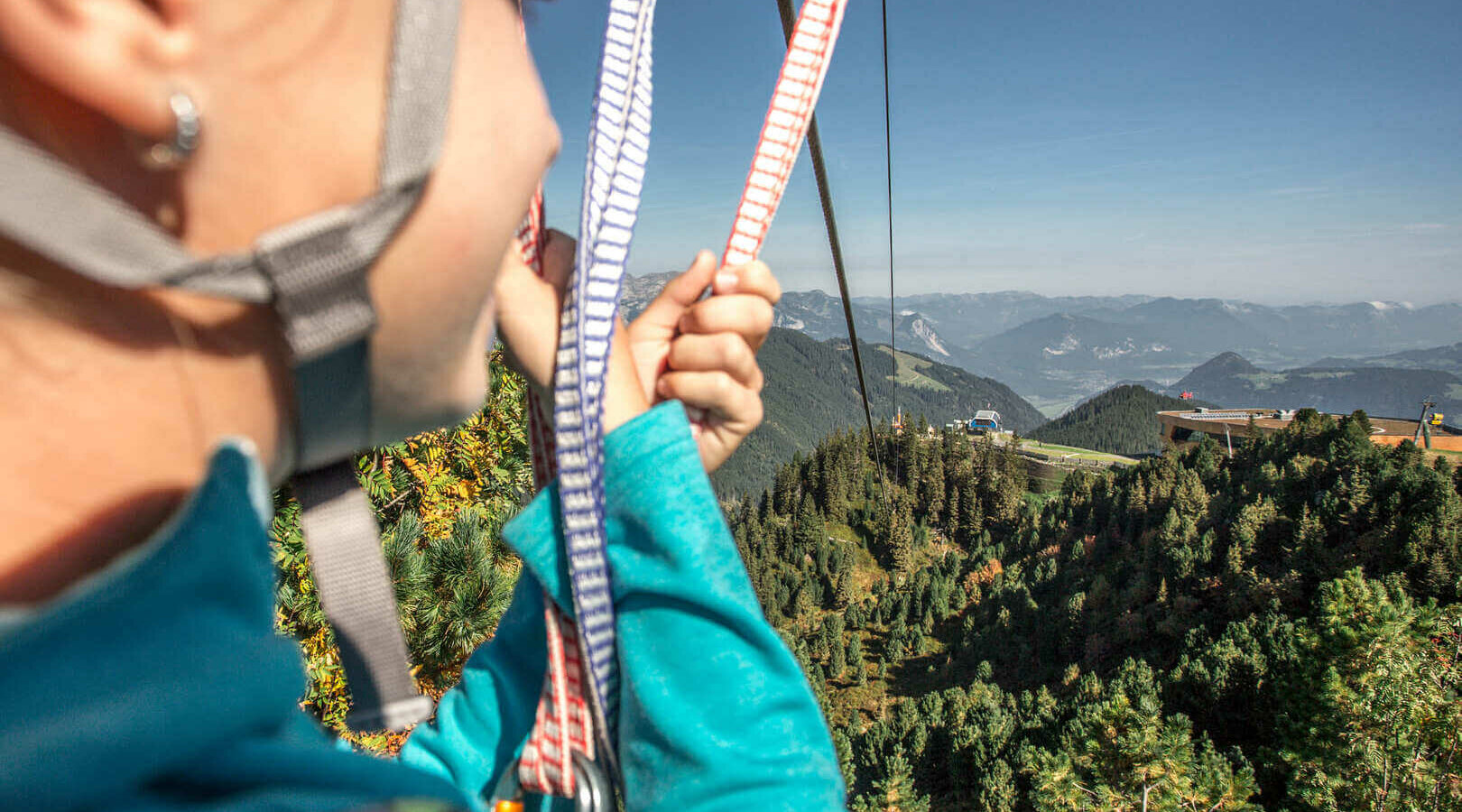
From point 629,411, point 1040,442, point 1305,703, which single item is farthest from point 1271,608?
point 1040,442

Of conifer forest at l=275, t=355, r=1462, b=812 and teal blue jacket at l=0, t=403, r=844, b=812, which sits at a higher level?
teal blue jacket at l=0, t=403, r=844, b=812

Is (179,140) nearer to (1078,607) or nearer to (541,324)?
(541,324)

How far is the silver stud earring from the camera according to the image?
1.32 feet

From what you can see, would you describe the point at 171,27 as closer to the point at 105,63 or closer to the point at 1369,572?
the point at 105,63

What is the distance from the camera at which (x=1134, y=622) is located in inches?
1622

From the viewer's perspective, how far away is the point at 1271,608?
111ft

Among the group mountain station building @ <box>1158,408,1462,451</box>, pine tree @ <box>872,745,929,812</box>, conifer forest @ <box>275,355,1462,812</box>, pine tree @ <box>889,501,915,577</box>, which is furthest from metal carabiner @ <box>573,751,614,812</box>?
pine tree @ <box>889,501,915,577</box>

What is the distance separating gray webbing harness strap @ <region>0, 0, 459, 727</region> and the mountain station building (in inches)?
2168

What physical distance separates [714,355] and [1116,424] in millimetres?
Answer: 130246

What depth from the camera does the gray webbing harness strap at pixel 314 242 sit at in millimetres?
389

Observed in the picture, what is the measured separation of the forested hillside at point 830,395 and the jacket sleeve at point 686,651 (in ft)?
427

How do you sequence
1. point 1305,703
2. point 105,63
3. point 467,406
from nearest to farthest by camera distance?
1. point 105,63
2. point 467,406
3. point 1305,703

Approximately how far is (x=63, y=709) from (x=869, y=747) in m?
37.3

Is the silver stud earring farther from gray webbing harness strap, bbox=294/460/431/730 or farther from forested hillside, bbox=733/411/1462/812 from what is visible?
forested hillside, bbox=733/411/1462/812
